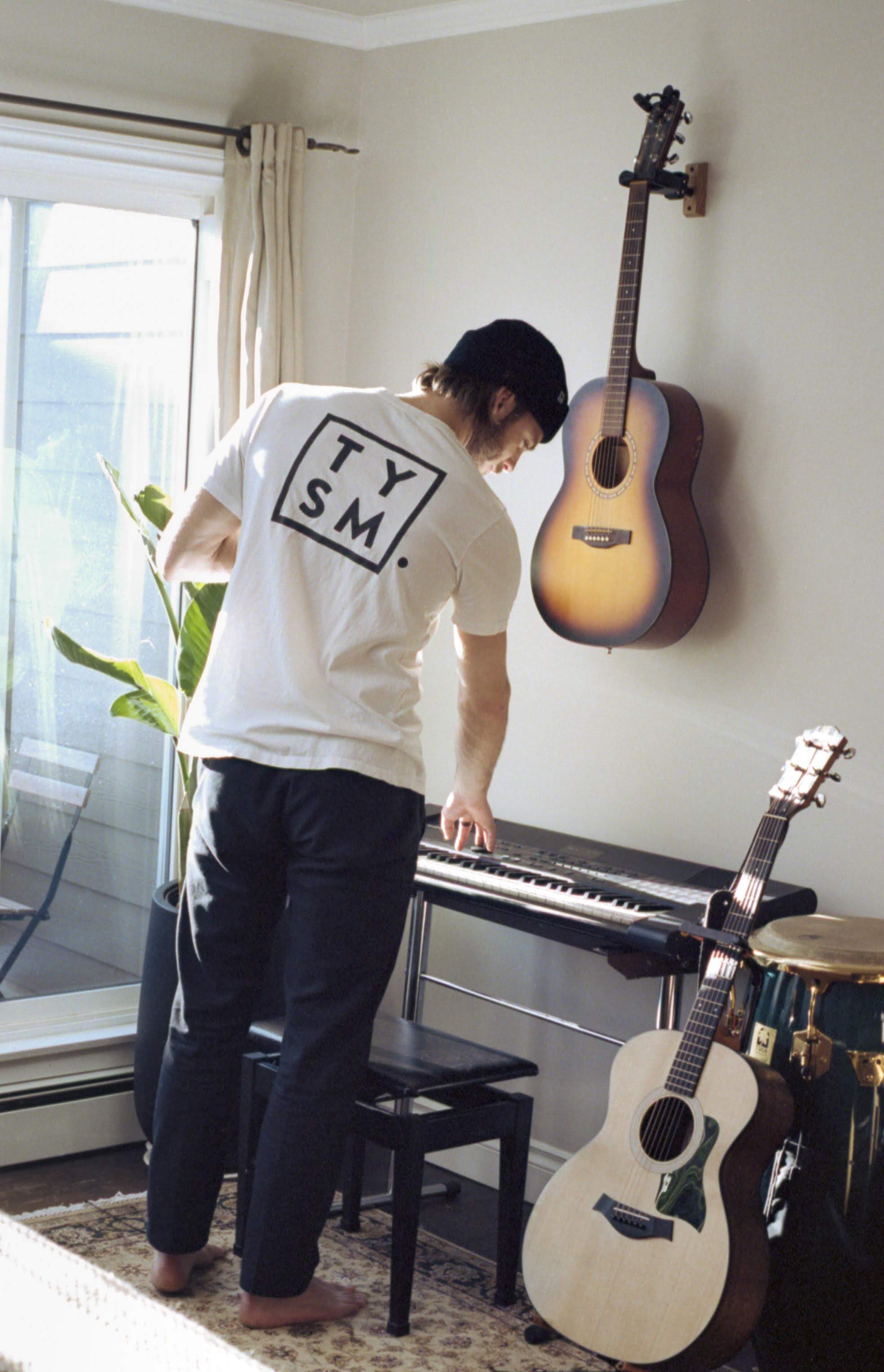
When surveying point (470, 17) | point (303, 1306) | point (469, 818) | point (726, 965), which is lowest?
point (303, 1306)

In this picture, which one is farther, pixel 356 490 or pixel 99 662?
pixel 99 662

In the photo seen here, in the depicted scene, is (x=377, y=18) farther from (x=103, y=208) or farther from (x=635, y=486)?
(x=635, y=486)

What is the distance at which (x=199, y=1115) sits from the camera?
86.2 inches

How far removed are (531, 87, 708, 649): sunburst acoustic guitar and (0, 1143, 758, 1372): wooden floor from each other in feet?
4.02

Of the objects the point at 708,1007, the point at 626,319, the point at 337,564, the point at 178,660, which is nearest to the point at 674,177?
the point at 626,319

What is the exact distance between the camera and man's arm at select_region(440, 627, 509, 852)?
2232 millimetres

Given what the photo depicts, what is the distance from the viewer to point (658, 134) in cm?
261

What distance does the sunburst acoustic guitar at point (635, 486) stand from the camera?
8.45ft

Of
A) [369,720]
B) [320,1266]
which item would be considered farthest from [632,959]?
[320,1266]

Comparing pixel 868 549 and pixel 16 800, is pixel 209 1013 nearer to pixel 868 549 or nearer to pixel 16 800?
pixel 16 800

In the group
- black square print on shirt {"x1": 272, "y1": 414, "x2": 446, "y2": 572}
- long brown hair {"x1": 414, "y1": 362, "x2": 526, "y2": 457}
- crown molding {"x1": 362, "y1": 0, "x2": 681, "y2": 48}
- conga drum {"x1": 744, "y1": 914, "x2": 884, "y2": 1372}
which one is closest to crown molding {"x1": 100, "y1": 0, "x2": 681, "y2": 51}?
crown molding {"x1": 362, "y1": 0, "x2": 681, "y2": 48}

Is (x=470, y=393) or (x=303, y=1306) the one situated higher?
(x=470, y=393)

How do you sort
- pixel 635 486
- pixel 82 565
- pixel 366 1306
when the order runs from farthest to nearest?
pixel 82 565
pixel 635 486
pixel 366 1306

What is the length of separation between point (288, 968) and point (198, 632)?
100cm
